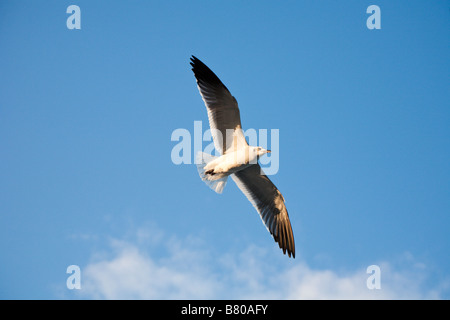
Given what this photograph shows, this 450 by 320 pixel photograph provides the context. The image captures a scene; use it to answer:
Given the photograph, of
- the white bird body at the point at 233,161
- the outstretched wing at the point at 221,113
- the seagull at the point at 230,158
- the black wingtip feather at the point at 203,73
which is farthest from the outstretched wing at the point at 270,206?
the black wingtip feather at the point at 203,73

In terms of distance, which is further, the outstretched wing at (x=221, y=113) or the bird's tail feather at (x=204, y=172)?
the bird's tail feather at (x=204, y=172)

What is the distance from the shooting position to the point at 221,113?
6.81 m

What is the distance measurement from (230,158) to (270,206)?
60.8 inches

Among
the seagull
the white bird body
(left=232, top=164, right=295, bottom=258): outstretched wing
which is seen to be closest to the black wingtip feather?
the seagull

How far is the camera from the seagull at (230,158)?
6766 mm

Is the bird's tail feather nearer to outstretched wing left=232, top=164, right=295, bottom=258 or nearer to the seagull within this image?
the seagull

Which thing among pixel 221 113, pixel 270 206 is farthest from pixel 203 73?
pixel 270 206

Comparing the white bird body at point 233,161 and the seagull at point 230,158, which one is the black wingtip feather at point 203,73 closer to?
the seagull at point 230,158

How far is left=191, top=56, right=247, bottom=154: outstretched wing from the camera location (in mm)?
6750

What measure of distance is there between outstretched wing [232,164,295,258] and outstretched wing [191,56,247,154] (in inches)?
30.9

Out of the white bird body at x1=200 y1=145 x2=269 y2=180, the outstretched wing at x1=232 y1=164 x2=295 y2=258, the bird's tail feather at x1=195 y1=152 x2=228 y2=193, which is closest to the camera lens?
the white bird body at x1=200 y1=145 x2=269 y2=180

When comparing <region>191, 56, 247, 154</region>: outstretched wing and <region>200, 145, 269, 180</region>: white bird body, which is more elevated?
<region>191, 56, 247, 154</region>: outstretched wing
